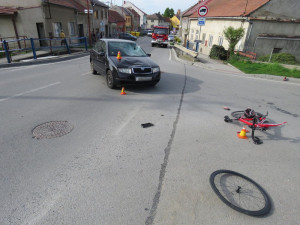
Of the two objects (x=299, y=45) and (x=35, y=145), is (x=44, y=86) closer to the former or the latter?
(x=35, y=145)

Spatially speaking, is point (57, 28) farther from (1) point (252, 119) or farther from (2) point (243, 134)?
(2) point (243, 134)

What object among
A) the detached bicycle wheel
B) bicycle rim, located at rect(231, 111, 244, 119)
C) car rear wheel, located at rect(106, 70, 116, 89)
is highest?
car rear wheel, located at rect(106, 70, 116, 89)

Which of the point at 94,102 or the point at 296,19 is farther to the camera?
the point at 296,19

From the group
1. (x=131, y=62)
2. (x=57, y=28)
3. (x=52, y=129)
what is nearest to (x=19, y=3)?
(x=57, y=28)

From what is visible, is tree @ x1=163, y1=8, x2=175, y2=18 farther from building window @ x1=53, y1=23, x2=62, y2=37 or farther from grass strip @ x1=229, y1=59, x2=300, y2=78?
grass strip @ x1=229, y1=59, x2=300, y2=78

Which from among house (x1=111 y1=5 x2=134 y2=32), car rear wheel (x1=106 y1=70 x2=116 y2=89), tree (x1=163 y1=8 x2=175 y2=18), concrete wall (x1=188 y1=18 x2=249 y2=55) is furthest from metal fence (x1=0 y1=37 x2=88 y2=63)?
tree (x1=163 y1=8 x2=175 y2=18)

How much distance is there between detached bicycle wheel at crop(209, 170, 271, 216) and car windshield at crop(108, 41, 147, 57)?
6.10m

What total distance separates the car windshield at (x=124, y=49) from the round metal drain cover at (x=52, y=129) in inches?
158

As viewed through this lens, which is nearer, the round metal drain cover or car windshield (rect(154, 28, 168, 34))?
the round metal drain cover

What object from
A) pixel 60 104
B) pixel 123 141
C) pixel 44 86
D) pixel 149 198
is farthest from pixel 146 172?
pixel 44 86

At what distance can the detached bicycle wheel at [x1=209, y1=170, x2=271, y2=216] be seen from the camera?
2680 mm

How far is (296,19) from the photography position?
18.2m

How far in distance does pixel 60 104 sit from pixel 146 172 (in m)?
3.87

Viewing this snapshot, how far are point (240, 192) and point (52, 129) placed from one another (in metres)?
3.87
